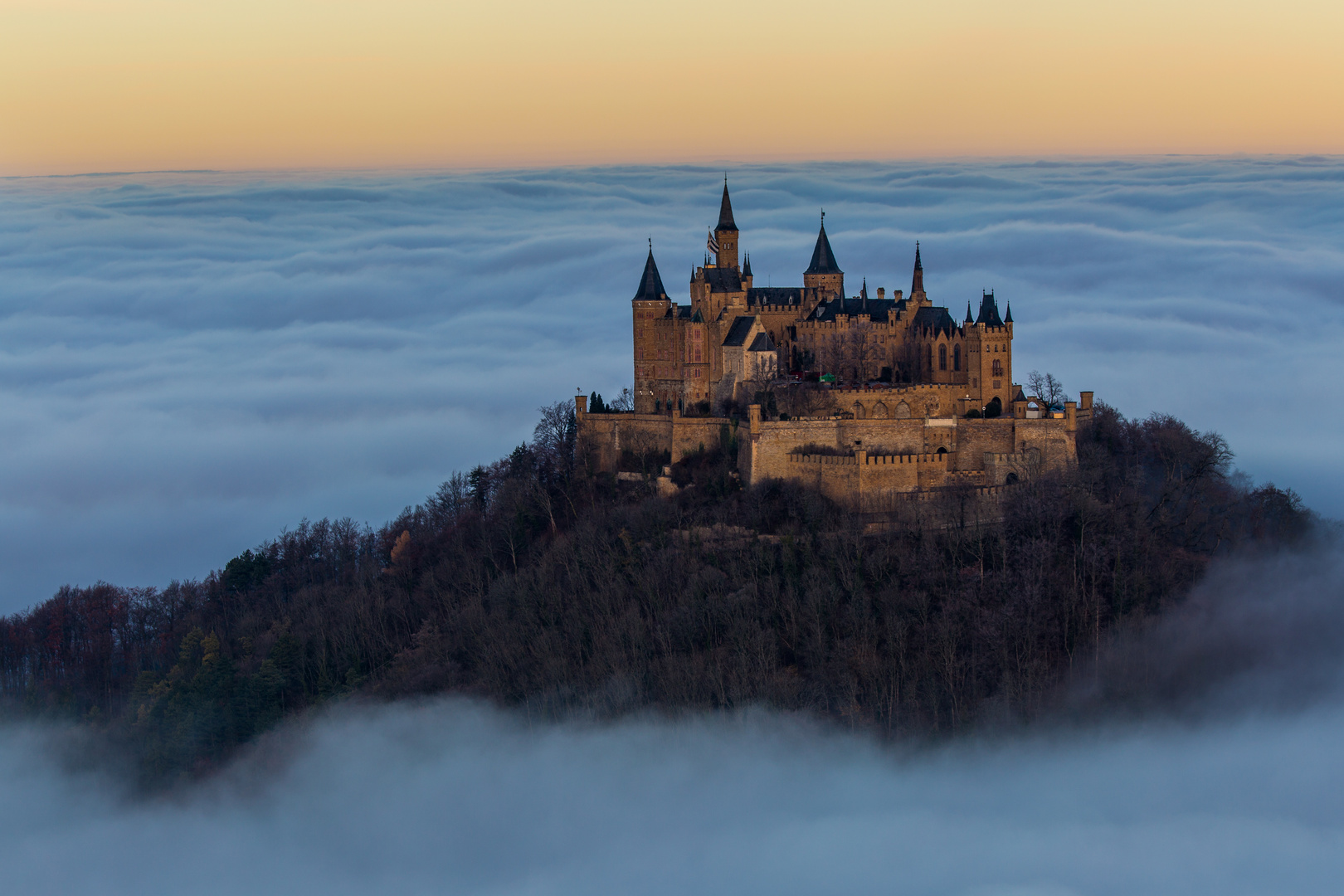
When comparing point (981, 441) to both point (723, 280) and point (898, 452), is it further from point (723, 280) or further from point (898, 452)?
point (723, 280)

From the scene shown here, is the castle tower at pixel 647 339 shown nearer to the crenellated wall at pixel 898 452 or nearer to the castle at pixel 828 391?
the castle at pixel 828 391

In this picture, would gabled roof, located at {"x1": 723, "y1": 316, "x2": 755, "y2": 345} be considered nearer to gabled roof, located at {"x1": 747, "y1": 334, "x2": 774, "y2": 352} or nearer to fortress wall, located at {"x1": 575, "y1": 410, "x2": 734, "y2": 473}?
gabled roof, located at {"x1": 747, "y1": 334, "x2": 774, "y2": 352}

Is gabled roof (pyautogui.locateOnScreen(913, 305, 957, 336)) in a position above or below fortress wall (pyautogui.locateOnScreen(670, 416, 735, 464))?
above

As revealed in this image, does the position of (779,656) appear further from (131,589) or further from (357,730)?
(131,589)

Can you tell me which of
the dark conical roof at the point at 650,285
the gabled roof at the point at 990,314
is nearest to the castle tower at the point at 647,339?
the dark conical roof at the point at 650,285

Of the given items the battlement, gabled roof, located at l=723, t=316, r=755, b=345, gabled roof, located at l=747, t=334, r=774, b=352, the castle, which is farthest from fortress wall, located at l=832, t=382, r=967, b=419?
gabled roof, located at l=723, t=316, r=755, b=345

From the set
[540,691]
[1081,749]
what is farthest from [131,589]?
[1081,749]

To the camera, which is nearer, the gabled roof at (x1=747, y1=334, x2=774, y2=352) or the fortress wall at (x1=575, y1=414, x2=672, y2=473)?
the gabled roof at (x1=747, y1=334, x2=774, y2=352)
